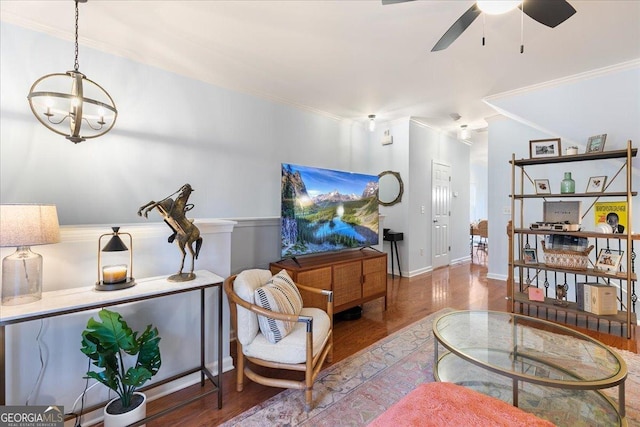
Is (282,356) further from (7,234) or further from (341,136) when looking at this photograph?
(341,136)

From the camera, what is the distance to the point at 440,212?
5.53 m

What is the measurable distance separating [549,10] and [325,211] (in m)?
2.09

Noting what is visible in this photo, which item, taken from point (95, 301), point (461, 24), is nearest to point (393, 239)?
point (461, 24)

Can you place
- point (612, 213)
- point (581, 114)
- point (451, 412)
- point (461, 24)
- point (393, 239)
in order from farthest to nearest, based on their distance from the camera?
point (393, 239)
point (612, 213)
point (581, 114)
point (461, 24)
point (451, 412)

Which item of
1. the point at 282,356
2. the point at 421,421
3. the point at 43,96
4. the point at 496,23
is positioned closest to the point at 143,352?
the point at 282,356

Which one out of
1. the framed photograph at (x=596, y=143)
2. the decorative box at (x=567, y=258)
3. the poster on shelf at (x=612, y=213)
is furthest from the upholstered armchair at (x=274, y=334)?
the poster on shelf at (x=612, y=213)

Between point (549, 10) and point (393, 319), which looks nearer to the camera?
point (549, 10)

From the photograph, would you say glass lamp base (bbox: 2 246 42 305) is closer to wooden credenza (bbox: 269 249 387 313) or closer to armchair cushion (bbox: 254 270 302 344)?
armchair cushion (bbox: 254 270 302 344)

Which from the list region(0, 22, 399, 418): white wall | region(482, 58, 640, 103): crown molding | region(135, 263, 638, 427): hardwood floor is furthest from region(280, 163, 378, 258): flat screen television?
region(482, 58, 640, 103): crown molding

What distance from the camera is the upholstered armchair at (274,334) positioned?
5.64ft

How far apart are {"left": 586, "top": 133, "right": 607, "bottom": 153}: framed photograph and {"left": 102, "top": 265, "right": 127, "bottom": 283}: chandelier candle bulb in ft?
13.6

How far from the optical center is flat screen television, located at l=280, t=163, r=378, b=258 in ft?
8.50

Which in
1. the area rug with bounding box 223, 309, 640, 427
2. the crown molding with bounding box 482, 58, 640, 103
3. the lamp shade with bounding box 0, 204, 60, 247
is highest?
the crown molding with bounding box 482, 58, 640, 103

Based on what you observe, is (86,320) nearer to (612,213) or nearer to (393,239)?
(393,239)
